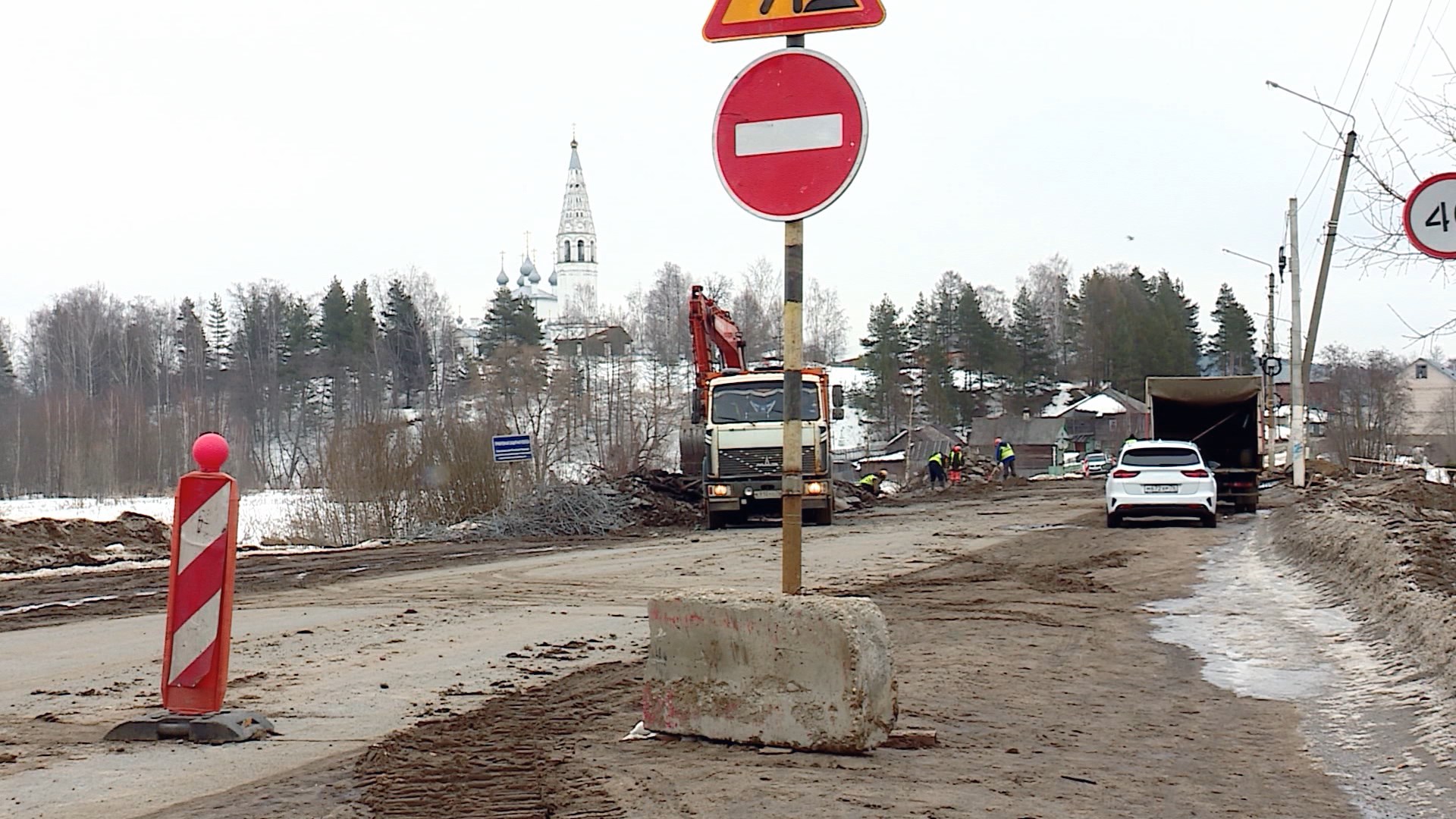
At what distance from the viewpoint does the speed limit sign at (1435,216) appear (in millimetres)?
10938

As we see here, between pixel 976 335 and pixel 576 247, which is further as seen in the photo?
pixel 576 247

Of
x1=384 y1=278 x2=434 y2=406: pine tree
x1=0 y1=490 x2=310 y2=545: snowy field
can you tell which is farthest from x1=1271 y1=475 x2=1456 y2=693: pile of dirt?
x1=384 y1=278 x2=434 y2=406: pine tree

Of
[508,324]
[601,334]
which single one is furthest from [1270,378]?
[601,334]

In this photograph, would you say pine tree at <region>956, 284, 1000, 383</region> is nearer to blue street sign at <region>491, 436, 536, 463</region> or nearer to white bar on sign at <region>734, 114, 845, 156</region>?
blue street sign at <region>491, 436, 536, 463</region>

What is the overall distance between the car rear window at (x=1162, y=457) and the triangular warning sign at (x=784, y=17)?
69.4 feet

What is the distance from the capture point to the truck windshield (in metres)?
27.6

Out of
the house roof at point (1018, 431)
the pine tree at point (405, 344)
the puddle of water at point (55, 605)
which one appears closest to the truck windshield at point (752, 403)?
the puddle of water at point (55, 605)

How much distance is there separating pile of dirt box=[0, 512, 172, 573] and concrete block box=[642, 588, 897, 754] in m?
16.5

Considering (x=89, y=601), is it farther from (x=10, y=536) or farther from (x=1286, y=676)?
(x=1286, y=676)

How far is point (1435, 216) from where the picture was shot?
10977mm

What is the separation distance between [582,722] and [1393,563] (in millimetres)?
9625

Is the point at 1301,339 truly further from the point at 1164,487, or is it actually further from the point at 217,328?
the point at 217,328

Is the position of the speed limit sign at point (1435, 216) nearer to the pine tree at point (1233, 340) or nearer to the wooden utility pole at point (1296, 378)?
the wooden utility pole at point (1296, 378)

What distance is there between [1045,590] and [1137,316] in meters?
92.3
